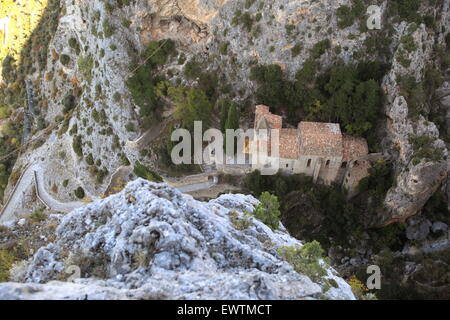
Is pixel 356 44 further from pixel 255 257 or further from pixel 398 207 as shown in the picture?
pixel 255 257

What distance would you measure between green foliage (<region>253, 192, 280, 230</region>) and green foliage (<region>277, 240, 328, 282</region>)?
410 cm

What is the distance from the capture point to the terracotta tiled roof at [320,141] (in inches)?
1455

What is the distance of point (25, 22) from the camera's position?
68.2 metres

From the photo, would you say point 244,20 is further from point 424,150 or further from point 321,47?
point 424,150

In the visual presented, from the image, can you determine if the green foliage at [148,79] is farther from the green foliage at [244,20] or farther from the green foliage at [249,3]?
the green foliage at [249,3]

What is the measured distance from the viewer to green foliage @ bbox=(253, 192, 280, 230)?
21.4 meters

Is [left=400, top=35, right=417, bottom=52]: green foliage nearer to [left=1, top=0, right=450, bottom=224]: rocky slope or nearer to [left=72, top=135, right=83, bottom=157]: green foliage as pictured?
[left=1, top=0, right=450, bottom=224]: rocky slope

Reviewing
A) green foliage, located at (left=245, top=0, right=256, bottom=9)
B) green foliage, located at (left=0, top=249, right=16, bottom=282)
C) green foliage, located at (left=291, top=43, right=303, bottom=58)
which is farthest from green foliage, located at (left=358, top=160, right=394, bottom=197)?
green foliage, located at (left=0, top=249, right=16, bottom=282)

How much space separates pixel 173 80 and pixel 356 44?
23.7 meters

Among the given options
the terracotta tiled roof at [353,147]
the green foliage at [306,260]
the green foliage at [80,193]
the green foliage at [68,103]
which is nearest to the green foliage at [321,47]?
the terracotta tiled roof at [353,147]

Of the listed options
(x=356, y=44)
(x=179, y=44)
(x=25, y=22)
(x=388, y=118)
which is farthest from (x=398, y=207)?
(x=25, y=22)

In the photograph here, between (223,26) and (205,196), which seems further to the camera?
(223,26)

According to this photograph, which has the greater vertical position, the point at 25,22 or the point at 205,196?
the point at 25,22
